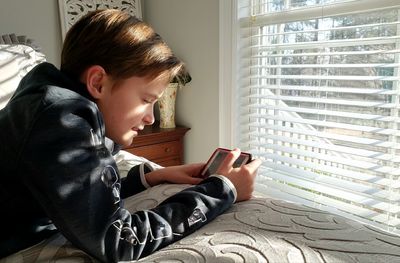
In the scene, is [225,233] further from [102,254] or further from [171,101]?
[171,101]

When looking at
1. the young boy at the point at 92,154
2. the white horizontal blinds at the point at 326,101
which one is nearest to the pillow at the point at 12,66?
the young boy at the point at 92,154

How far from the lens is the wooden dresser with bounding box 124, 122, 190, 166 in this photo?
6.45 feet

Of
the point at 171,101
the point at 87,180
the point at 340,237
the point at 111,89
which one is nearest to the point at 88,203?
the point at 87,180

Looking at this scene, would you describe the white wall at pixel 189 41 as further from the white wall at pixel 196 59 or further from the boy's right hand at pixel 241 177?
the boy's right hand at pixel 241 177

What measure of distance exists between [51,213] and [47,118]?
15 centimetres

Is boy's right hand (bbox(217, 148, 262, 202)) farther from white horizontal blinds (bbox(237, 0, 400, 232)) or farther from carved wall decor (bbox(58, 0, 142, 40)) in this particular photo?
carved wall decor (bbox(58, 0, 142, 40))

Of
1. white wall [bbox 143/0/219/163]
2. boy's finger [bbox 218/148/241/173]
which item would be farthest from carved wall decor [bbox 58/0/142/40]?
boy's finger [bbox 218/148/241/173]

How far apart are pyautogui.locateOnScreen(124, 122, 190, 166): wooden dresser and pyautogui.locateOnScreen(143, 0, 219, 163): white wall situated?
0.25ft

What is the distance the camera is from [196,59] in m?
2.04

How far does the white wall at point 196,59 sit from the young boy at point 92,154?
1.16 meters

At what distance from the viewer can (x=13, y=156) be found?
1.99 feet

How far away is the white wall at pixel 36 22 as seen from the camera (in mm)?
1915

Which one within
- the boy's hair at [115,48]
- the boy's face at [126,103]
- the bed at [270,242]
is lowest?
the bed at [270,242]

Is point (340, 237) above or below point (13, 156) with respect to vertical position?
below
